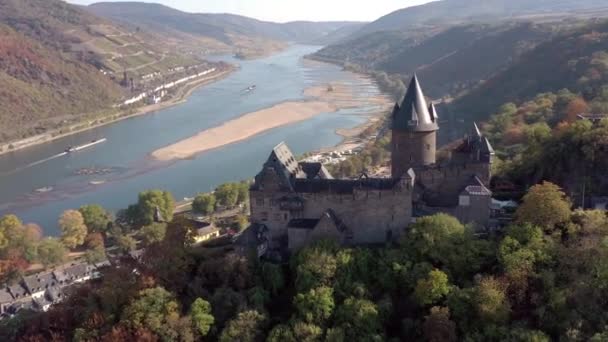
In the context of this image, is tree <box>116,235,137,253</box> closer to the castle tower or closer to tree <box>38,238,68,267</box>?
tree <box>38,238,68,267</box>

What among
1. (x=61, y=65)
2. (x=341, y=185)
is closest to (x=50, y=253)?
(x=341, y=185)

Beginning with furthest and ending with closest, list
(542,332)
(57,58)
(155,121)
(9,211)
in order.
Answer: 1. (57,58)
2. (155,121)
3. (9,211)
4. (542,332)

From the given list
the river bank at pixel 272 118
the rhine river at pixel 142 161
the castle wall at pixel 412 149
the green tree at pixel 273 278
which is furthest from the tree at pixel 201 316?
the river bank at pixel 272 118

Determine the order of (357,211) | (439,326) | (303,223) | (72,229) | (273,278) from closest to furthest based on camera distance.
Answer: (439,326), (273,278), (357,211), (303,223), (72,229)

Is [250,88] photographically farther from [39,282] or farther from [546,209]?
[546,209]

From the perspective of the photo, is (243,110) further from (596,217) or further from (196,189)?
(596,217)

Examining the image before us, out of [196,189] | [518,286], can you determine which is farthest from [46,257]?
[518,286]

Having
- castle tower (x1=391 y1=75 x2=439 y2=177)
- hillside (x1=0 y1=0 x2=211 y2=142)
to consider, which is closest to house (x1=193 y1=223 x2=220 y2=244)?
castle tower (x1=391 y1=75 x2=439 y2=177)
